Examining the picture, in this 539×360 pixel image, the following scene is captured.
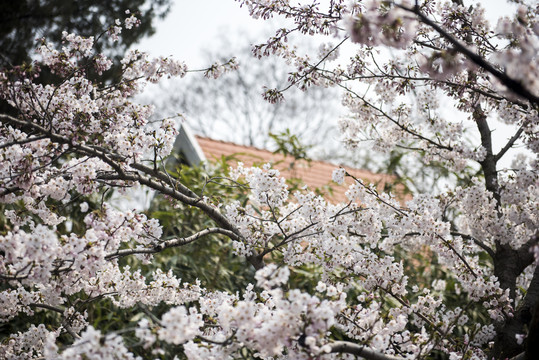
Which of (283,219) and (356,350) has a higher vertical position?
(283,219)

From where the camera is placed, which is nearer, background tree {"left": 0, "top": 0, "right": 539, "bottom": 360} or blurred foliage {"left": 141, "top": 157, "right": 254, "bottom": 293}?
background tree {"left": 0, "top": 0, "right": 539, "bottom": 360}

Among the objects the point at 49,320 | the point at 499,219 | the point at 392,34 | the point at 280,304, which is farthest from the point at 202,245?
the point at 392,34

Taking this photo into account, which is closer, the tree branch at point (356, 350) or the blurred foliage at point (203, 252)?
the tree branch at point (356, 350)

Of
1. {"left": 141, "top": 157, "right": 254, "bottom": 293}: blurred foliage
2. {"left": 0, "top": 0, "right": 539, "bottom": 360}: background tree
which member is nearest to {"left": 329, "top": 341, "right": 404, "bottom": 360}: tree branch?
{"left": 0, "top": 0, "right": 539, "bottom": 360}: background tree


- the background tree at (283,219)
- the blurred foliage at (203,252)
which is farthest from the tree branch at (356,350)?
the blurred foliage at (203,252)

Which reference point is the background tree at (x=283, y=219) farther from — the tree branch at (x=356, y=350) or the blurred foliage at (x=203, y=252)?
the blurred foliage at (x=203, y=252)

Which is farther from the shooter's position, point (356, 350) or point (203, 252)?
point (203, 252)

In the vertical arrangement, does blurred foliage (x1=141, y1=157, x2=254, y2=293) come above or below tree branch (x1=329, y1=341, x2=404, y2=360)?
above

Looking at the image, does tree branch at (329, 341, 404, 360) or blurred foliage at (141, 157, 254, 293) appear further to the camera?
blurred foliage at (141, 157, 254, 293)

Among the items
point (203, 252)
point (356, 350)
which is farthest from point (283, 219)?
point (203, 252)

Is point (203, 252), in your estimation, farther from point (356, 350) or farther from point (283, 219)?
point (356, 350)

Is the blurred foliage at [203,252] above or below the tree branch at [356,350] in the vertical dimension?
above

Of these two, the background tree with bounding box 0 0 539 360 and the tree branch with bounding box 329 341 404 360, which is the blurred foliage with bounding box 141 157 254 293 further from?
the tree branch with bounding box 329 341 404 360

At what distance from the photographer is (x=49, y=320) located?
4.05 m
